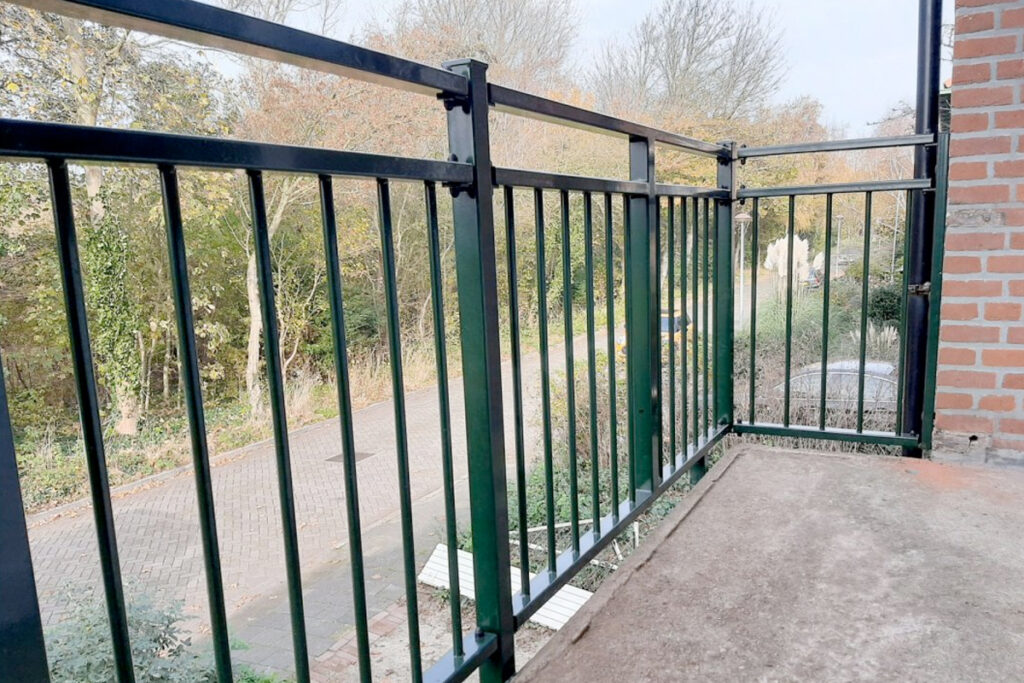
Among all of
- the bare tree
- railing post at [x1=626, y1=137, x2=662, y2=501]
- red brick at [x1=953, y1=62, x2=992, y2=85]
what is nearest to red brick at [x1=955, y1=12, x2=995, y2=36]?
red brick at [x1=953, y1=62, x2=992, y2=85]

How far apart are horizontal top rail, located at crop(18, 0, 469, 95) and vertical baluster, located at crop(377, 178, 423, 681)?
157mm

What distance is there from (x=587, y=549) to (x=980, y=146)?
189cm

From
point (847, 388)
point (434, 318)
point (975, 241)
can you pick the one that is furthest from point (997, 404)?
point (847, 388)

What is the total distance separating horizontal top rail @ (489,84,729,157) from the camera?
1188 mm

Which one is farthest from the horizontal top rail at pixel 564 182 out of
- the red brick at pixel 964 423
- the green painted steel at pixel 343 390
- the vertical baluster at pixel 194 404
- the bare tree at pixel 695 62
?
the bare tree at pixel 695 62

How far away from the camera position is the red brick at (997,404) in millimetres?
2273

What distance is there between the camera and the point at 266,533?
5.53 m

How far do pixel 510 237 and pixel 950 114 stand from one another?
A: 1.89 m

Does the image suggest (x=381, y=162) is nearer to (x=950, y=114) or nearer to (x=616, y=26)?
(x=950, y=114)

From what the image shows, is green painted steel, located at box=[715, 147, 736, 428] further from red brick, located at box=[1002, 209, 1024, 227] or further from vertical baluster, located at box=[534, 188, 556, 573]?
vertical baluster, located at box=[534, 188, 556, 573]

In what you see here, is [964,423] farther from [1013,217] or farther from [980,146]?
[980,146]

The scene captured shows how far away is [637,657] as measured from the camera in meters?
1.28

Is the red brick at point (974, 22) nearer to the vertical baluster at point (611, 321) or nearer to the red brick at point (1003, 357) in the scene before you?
the red brick at point (1003, 357)

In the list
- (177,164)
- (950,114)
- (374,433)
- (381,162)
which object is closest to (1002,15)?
(950,114)
